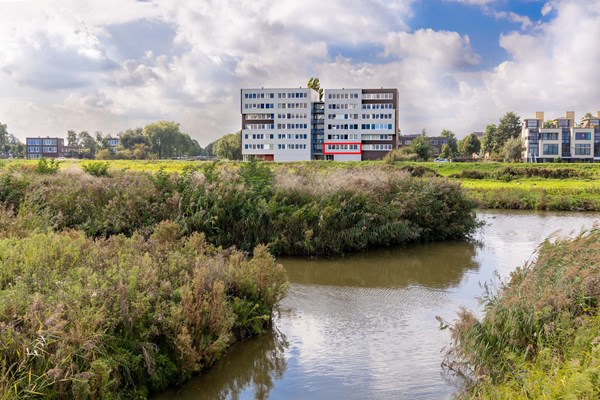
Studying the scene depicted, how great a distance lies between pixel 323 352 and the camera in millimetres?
9023

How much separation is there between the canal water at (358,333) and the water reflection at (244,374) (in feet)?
0.05

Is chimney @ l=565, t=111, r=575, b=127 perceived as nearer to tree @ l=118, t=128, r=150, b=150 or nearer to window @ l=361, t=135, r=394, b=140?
window @ l=361, t=135, r=394, b=140

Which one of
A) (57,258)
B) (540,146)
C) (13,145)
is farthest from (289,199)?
(13,145)

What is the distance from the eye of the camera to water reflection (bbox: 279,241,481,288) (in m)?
14.3

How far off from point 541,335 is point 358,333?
3650mm

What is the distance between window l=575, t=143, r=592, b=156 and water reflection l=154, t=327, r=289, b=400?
114m

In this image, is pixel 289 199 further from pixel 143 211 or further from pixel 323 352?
pixel 323 352

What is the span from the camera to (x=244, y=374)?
27.1ft

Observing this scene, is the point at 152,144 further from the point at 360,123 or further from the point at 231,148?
the point at 360,123

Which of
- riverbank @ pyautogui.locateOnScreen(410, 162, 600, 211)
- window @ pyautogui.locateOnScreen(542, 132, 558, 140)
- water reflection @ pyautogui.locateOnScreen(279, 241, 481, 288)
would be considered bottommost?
water reflection @ pyautogui.locateOnScreen(279, 241, 481, 288)

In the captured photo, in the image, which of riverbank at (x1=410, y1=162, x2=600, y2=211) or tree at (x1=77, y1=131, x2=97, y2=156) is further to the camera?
tree at (x1=77, y1=131, x2=97, y2=156)

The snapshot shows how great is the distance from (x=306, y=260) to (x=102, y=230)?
663cm

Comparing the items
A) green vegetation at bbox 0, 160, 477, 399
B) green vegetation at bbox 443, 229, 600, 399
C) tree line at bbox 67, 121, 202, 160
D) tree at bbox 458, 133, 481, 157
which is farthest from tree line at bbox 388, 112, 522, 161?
green vegetation at bbox 443, 229, 600, 399

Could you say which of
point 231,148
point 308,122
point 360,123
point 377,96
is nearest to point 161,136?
point 231,148
